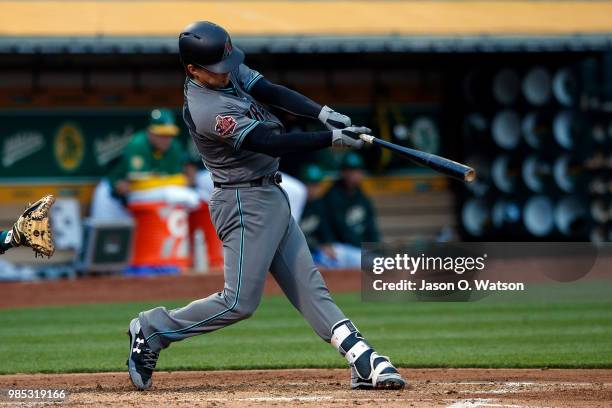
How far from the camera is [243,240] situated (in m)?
5.68

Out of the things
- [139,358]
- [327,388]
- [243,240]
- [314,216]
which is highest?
[314,216]

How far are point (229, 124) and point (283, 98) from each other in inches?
18.6

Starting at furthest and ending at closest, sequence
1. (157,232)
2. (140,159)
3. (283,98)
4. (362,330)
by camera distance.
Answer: (157,232)
(140,159)
(362,330)
(283,98)

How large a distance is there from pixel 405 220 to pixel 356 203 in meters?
1.57

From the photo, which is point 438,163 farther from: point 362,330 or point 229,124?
point 362,330

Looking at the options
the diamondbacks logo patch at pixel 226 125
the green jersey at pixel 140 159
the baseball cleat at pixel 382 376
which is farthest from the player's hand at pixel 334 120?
the green jersey at pixel 140 159

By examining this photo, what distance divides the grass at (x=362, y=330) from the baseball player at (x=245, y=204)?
1278mm

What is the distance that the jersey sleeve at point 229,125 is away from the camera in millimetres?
5457

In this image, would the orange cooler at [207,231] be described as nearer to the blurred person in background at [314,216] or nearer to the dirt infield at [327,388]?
the blurred person in background at [314,216]

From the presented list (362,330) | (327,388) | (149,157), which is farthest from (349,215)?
(327,388)

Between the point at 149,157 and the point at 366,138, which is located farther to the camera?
the point at 149,157

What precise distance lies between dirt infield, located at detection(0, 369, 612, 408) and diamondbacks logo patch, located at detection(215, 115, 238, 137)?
1.20 metres

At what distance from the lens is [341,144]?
542 centimetres

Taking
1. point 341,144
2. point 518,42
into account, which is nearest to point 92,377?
point 341,144
